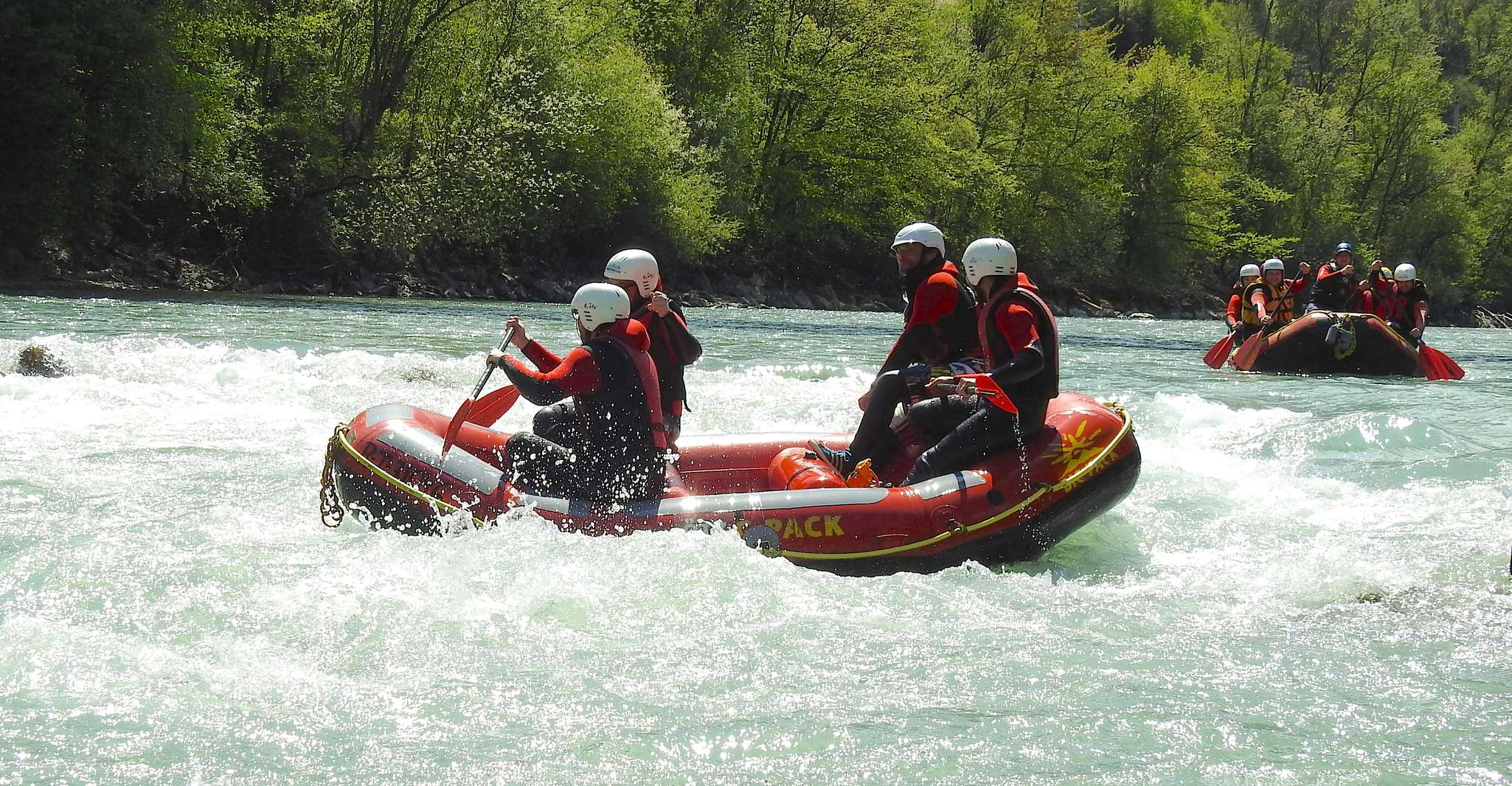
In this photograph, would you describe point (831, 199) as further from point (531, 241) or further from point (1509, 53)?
point (1509, 53)

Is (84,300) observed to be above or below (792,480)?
below

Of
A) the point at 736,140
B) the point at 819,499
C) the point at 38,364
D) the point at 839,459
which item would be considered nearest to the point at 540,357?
the point at 819,499

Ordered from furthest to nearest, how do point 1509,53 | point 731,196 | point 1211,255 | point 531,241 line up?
point 1509,53 < point 1211,255 < point 731,196 < point 531,241

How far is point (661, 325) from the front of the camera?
671 cm

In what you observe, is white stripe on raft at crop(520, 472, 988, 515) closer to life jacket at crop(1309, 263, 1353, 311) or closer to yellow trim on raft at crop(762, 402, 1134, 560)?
yellow trim on raft at crop(762, 402, 1134, 560)

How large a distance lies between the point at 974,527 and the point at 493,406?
2499 mm

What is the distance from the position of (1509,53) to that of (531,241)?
41.2 m

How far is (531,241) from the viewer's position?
103ft

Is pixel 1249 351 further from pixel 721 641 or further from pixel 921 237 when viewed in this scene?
pixel 721 641

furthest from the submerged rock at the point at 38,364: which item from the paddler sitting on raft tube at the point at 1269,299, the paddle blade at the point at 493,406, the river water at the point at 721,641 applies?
the paddler sitting on raft tube at the point at 1269,299

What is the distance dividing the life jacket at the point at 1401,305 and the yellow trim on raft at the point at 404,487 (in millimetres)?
14669

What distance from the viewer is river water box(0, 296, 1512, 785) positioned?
3.97 metres

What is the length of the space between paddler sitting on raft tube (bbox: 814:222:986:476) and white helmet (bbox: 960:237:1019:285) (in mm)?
258

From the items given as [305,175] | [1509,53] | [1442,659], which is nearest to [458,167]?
[305,175]
